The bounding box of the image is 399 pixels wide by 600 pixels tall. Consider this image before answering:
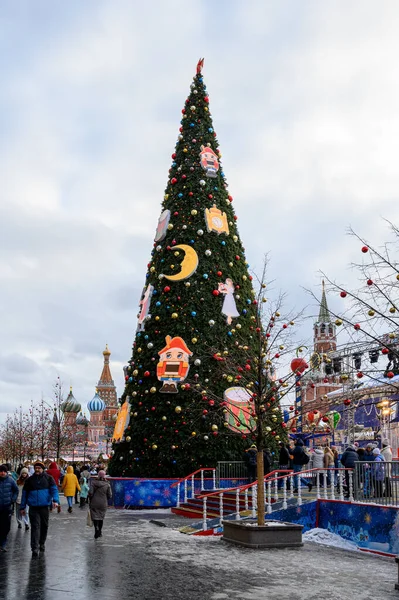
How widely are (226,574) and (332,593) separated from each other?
1.86 metres

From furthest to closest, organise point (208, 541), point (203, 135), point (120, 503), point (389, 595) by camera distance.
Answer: point (203, 135) < point (120, 503) < point (208, 541) < point (389, 595)

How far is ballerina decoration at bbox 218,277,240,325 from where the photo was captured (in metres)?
23.5

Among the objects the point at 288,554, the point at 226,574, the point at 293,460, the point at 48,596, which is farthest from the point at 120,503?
the point at 48,596

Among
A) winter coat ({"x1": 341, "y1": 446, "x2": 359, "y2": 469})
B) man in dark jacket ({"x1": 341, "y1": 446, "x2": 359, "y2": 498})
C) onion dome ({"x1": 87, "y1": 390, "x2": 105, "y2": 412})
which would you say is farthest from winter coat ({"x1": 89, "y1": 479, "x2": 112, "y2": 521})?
onion dome ({"x1": 87, "y1": 390, "x2": 105, "y2": 412})

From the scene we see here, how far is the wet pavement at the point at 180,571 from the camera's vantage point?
839cm

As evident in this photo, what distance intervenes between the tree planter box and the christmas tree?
7519mm

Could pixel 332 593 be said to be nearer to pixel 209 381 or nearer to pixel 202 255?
pixel 209 381

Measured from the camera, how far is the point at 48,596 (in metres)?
8.00

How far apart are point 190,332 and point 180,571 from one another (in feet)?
43.7

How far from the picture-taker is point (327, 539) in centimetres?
1466

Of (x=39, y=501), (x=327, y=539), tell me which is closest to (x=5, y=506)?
(x=39, y=501)

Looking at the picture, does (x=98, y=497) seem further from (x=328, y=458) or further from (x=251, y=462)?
(x=328, y=458)

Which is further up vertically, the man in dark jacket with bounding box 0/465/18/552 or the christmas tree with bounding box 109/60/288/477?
the christmas tree with bounding box 109/60/288/477

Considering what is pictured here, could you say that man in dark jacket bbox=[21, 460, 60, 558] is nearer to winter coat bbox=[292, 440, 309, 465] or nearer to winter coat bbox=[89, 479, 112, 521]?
winter coat bbox=[89, 479, 112, 521]
